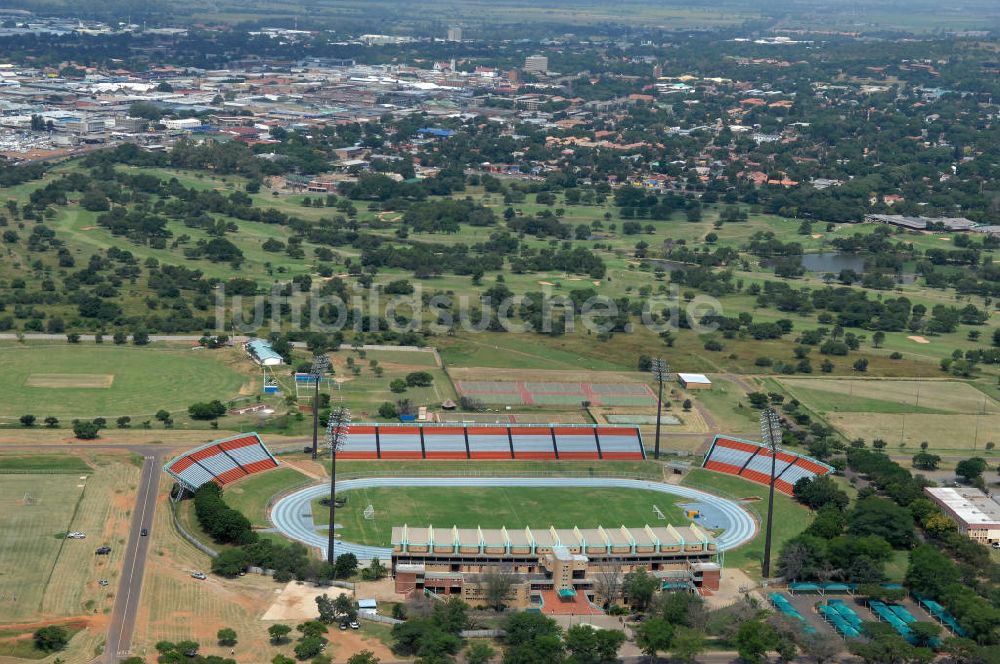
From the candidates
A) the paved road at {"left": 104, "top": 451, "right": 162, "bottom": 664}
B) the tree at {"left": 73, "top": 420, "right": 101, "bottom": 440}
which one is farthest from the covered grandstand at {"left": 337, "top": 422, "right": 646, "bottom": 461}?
the tree at {"left": 73, "top": 420, "right": 101, "bottom": 440}

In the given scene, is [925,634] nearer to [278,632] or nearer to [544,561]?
[544,561]

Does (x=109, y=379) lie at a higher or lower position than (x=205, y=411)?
lower

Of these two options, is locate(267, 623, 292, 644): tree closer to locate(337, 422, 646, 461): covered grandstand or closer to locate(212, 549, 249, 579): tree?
locate(212, 549, 249, 579): tree

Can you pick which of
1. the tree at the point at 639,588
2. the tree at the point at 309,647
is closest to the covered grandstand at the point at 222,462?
the tree at the point at 309,647

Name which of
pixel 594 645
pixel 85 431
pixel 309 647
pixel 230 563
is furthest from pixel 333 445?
pixel 85 431

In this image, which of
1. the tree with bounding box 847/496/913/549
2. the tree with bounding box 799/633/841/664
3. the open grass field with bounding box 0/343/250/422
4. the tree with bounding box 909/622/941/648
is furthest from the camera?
the open grass field with bounding box 0/343/250/422

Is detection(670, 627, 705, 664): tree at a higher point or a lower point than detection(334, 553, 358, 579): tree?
higher

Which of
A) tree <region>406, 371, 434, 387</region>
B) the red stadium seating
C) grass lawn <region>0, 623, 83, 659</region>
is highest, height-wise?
grass lawn <region>0, 623, 83, 659</region>
